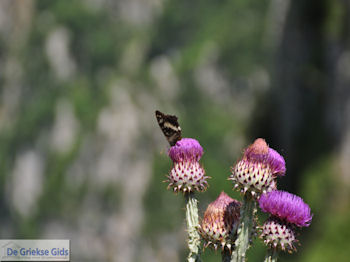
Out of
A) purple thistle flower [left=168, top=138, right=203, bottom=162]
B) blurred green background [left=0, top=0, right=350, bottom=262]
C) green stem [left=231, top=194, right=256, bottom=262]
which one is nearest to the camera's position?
green stem [left=231, top=194, right=256, bottom=262]

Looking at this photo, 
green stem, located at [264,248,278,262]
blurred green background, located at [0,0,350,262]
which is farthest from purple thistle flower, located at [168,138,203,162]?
blurred green background, located at [0,0,350,262]

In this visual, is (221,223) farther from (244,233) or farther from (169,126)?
(169,126)

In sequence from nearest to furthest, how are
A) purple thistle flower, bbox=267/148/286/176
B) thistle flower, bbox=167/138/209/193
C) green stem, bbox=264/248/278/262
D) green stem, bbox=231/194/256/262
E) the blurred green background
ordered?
green stem, bbox=231/194/256/262, green stem, bbox=264/248/278/262, purple thistle flower, bbox=267/148/286/176, thistle flower, bbox=167/138/209/193, the blurred green background

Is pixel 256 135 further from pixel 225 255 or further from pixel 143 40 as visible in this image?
pixel 225 255

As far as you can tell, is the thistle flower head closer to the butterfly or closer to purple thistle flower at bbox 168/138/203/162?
purple thistle flower at bbox 168/138/203/162

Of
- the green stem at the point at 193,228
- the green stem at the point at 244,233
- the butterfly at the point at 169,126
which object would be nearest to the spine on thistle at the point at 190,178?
the green stem at the point at 193,228

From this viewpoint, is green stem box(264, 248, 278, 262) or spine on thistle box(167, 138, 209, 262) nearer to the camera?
green stem box(264, 248, 278, 262)

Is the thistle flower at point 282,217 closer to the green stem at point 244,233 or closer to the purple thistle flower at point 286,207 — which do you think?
the purple thistle flower at point 286,207
